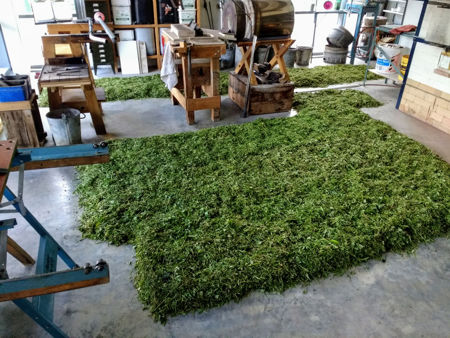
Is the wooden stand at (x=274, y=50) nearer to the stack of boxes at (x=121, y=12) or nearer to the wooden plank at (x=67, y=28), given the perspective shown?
the wooden plank at (x=67, y=28)

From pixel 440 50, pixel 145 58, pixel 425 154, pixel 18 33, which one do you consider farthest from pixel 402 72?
pixel 18 33

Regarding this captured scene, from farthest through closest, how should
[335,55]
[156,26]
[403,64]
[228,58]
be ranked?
[335,55]
[228,58]
[156,26]
[403,64]

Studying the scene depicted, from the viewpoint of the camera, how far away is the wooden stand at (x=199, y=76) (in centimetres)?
485

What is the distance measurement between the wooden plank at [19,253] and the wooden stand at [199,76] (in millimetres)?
3029

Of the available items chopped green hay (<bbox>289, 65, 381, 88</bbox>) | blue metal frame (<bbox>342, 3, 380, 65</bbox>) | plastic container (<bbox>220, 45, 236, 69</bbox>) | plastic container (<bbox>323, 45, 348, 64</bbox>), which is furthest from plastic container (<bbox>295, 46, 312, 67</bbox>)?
plastic container (<bbox>220, 45, 236, 69</bbox>)

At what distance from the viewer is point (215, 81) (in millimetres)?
5242

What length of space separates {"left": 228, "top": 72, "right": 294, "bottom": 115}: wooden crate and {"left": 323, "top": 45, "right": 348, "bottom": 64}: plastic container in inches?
141

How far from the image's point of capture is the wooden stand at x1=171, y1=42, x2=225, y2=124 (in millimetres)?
4848

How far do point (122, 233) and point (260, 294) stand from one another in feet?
4.25

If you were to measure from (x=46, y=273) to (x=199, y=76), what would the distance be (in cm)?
416

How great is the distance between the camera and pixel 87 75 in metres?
4.50

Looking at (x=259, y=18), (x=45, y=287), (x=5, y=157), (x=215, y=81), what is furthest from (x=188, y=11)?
(x=45, y=287)

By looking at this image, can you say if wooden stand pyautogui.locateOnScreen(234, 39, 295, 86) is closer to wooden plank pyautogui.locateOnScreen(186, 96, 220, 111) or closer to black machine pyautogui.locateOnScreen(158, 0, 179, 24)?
wooden plank pyautogui.locateOnScreen(186, 96, 220, 111)

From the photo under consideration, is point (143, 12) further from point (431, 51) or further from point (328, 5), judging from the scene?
point (431, 51)
